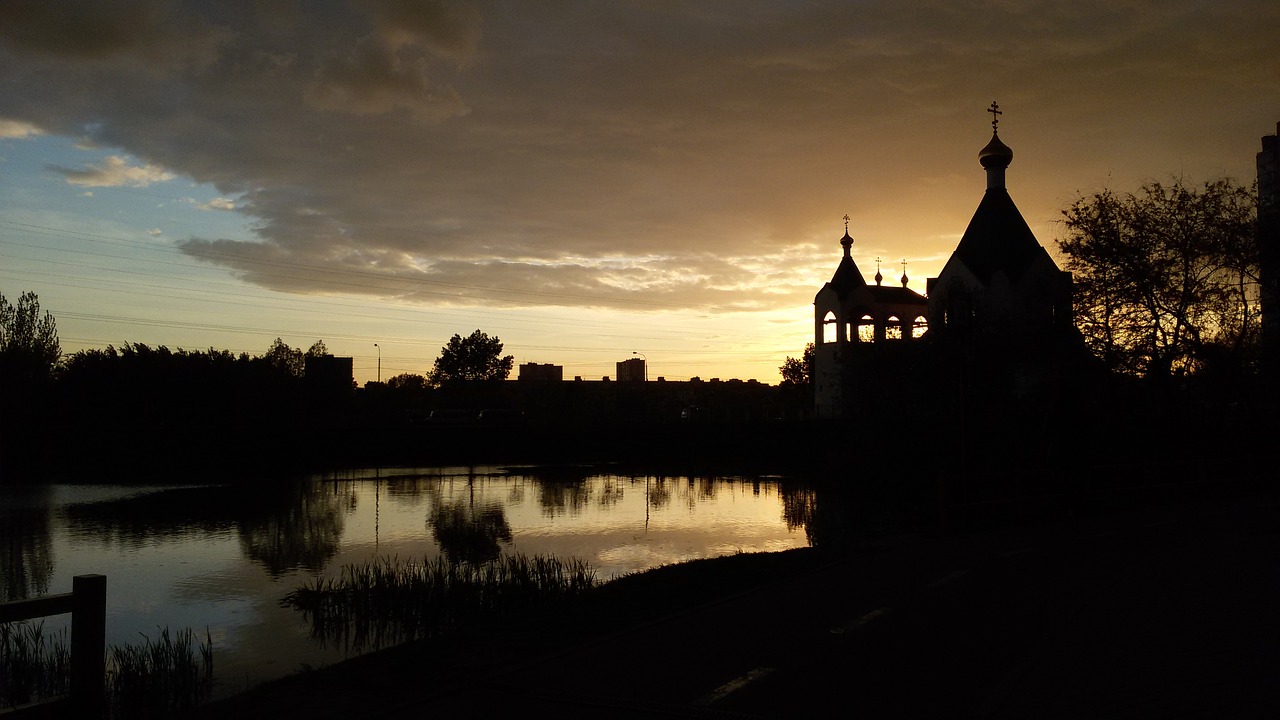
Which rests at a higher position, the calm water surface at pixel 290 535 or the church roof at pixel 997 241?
the church roof at pixel 997 241

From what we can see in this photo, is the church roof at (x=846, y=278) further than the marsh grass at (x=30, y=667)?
Yes

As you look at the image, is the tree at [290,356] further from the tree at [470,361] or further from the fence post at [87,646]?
the fence post at [87,646]

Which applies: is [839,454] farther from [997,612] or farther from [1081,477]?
[997,612]

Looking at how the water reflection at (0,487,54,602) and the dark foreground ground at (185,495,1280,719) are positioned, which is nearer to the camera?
the dark foreground ground at (185,495,1280,719)

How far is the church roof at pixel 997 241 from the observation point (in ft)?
201

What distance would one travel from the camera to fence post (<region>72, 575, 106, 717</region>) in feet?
23.9

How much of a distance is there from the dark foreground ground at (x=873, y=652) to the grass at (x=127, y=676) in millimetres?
4223

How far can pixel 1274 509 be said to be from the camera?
70.2ft

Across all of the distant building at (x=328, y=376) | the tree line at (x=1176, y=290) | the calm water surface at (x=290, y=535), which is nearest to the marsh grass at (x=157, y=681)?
the calm water surface at (x=290, y=535)

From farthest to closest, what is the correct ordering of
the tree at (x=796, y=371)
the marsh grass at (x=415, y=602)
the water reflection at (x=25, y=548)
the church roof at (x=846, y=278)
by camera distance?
the tree at (x=796, y=371)
the church roof at (x=846, y=278)
the water reflection at (x=25, y=548)
the marsh grass at (x=415, y=602)

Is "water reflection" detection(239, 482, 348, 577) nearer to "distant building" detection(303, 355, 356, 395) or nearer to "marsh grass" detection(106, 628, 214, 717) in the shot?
"marsh grass" detection(106, 628, 214, 717)

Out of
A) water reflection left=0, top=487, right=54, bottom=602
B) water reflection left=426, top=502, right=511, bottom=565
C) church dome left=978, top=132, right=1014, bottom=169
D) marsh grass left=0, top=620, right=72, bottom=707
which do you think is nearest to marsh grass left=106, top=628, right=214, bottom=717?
marsh grass left=0, top=620, right=72, bottom=707

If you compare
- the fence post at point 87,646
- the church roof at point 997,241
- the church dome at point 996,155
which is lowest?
the fence post at point 87,646

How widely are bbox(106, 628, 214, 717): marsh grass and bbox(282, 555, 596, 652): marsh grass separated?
238 cm
